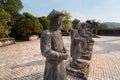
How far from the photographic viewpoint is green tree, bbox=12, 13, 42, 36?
49.5 feet

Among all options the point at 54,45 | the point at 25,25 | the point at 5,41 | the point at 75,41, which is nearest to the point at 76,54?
the point at 75,41

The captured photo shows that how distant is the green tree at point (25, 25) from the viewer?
49.5 feet

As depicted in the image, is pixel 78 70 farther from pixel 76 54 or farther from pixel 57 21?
pixel 57 21

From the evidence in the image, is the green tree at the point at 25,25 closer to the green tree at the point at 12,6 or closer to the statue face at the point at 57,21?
the green tree at the point at 12,6

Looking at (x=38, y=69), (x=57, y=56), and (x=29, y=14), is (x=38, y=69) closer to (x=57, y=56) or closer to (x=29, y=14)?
(x=57, y=56)

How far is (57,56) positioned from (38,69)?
3581mm

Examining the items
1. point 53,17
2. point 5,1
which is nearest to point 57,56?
point 53,17

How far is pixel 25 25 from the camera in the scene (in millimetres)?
15148

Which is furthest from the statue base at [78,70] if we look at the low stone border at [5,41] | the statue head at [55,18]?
the low stone border at [5,41]

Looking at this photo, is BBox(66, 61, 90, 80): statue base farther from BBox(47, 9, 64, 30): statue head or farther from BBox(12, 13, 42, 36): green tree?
BBox(12, 13, 42, 36): green tree

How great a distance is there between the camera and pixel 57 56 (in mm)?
2371

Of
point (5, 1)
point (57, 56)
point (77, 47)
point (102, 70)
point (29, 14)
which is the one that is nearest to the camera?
point (57, 56)

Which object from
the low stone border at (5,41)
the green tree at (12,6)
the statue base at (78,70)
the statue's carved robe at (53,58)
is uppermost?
the green tree at (12,6)

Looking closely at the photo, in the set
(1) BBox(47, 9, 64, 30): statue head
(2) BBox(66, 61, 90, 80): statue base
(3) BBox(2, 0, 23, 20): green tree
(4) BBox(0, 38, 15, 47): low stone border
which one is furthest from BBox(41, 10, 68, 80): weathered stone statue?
(3) BBox(2, 0, 23, 20): green tree
